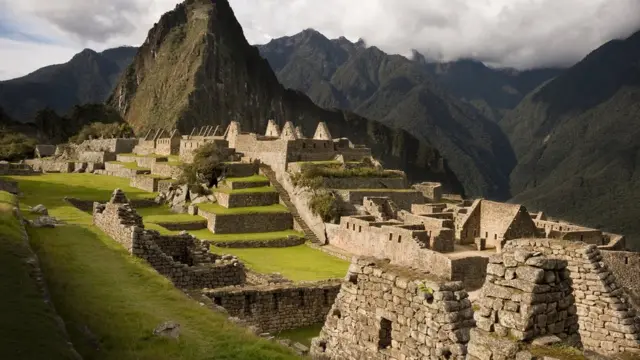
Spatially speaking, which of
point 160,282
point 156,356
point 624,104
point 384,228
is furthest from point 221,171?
point 624,104

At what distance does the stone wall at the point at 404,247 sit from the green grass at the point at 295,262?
1.70m

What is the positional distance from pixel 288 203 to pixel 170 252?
70.6ft

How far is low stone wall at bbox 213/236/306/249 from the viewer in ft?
96.1

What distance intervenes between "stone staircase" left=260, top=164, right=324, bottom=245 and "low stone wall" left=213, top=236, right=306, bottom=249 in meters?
0.86

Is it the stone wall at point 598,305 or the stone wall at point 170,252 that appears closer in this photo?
the stone wall at point 598,305

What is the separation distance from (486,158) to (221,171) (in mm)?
102612

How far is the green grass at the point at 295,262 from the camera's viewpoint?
72.7 ft

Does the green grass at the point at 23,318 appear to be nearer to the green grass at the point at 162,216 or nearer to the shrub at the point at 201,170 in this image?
the green grass at the point at 162,216

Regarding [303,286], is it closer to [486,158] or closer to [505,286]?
[505,286]

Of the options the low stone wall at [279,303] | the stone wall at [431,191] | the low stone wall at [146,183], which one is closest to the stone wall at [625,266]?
the low stone wall at [279,303]

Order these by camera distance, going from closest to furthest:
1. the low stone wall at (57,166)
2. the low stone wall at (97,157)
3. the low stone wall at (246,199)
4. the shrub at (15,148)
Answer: the low stone wall at (246,199) → the low stone wall at (57,166) → the low stone wall at (97,157) → the shrub at (15,148)

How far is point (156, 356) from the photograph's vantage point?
689 cm

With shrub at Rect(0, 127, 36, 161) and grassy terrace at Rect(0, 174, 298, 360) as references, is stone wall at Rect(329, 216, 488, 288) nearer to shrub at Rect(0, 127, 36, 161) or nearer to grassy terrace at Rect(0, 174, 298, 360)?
grassy terrace at Rect(0, 174, 298, 360)

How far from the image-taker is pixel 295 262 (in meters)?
25.8
